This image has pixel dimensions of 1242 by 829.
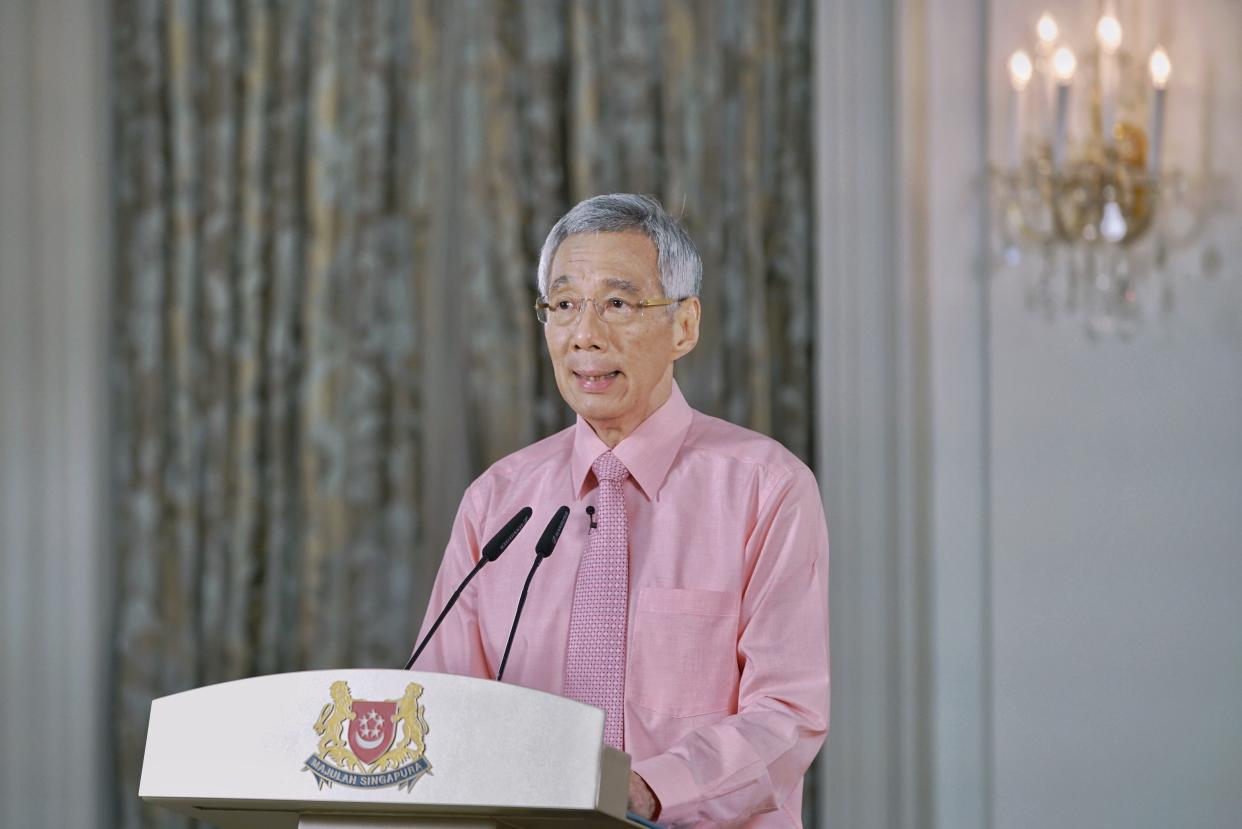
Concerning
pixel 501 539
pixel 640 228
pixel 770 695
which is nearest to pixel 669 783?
pixel 770 695

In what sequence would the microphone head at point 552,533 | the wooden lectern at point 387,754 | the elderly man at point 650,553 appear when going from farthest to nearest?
1. the elderly man at point 650,553
2. the microphone head at point 552,533
3. the wooden lectern at point 387,754

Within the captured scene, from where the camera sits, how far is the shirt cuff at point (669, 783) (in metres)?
1.76

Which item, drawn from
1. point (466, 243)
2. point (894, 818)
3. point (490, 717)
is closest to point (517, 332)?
point (466, 243)

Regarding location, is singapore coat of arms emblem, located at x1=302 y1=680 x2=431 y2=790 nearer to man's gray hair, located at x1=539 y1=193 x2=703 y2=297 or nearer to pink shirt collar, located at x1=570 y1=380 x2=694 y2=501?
pink shirt collar, located at x1=570 y1=380 x2=694 y2=501

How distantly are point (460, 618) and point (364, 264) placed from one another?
215cm

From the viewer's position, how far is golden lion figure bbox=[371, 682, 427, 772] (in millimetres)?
1452

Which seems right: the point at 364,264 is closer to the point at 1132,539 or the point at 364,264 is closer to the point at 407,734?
the point at 1132,539

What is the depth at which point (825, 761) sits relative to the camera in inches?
160

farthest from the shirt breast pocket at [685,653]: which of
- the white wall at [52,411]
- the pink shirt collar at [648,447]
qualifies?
the white wall at [52,411]

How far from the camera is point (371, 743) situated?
1.47 metres

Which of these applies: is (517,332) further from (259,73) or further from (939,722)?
(939,722)

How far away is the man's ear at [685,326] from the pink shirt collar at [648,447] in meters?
0.07

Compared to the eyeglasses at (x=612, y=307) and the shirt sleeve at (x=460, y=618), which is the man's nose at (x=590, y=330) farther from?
the shirt sleeve at (x=460, y=618)

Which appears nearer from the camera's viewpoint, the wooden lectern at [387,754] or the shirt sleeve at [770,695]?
the wooden lectern at [387,754]
